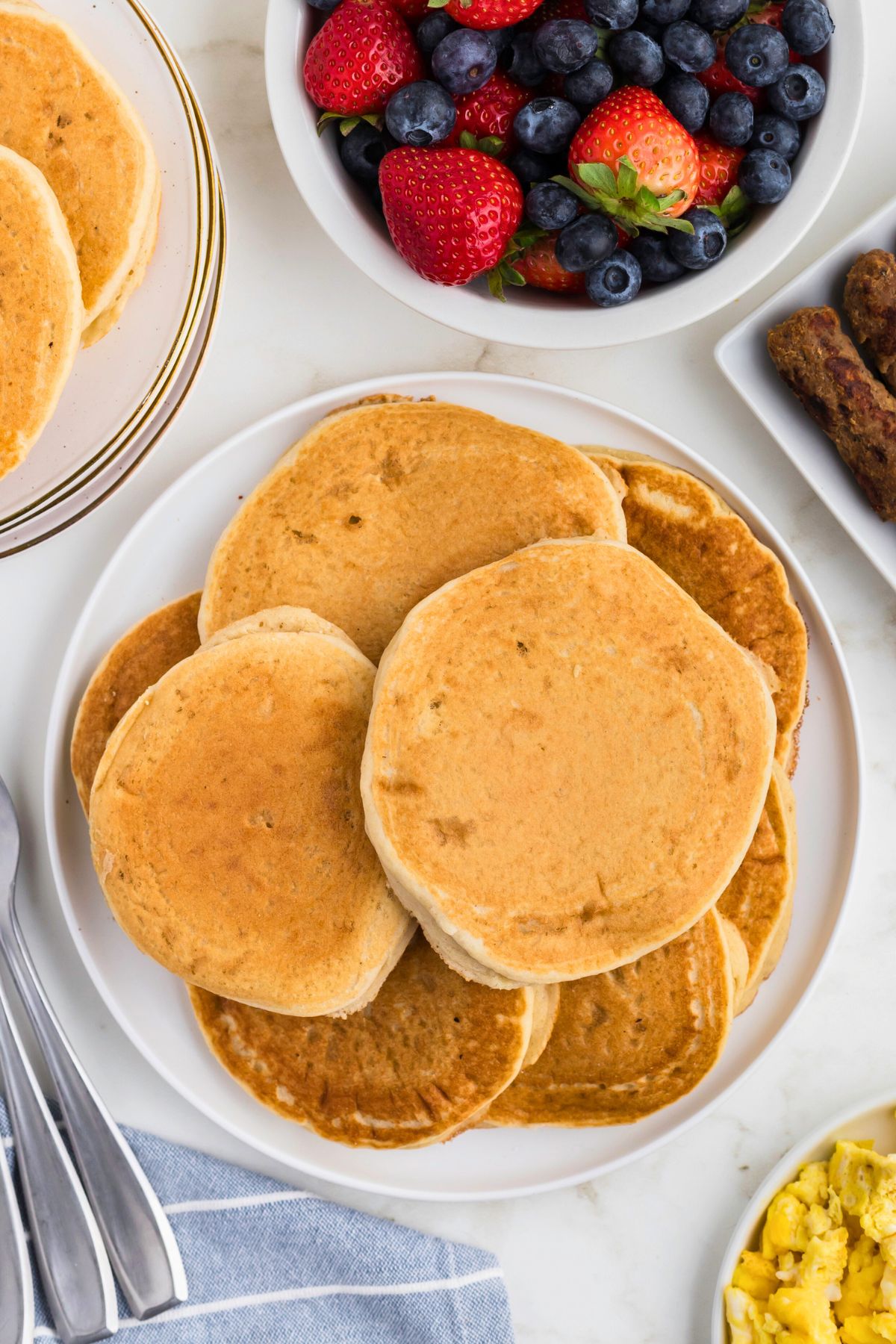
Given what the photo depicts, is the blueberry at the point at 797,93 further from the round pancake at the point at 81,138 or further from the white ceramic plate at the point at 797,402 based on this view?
the round pancake at the point at 81,138

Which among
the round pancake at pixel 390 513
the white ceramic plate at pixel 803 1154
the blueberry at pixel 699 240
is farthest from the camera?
the white ceramic plate at pixel 803 1154

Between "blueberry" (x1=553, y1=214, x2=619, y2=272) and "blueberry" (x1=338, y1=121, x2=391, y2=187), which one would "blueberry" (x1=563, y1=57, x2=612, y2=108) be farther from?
"blueberry" (x1=338, y1=121, x2=391, y2=187)

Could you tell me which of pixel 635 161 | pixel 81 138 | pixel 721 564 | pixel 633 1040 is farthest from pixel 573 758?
pixel 81 138

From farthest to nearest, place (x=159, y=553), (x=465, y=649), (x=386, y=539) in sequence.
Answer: (x=159, y=553) < (x=386, y=539) < (x=465, y=649)

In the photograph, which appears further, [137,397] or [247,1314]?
[247,1314]

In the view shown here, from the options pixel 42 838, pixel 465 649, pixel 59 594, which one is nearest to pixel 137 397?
pixel 59 594

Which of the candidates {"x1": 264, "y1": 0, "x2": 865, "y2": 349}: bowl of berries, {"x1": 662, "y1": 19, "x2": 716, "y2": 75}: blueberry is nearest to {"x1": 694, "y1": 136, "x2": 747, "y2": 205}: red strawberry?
{"x1": 264, "y1": 0, "x2": 865, "y2": 349}: bowl of berries

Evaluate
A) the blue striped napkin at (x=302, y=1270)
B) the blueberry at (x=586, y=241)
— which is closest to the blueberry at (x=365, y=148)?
the blueberry at (x=586, y=241)

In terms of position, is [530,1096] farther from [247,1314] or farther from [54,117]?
[54,117]
